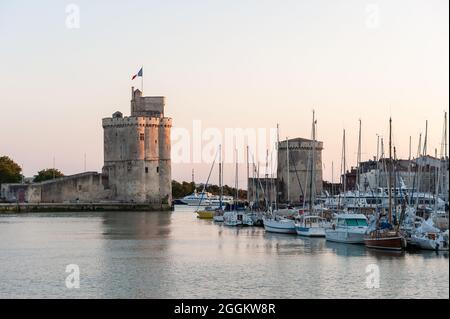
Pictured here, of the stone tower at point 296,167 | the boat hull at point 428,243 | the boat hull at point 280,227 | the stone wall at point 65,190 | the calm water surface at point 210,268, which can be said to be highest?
the stone tower at point 296,167

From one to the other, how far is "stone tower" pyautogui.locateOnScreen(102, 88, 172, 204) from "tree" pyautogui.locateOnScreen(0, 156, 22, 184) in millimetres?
11319

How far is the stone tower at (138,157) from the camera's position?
6862 cm

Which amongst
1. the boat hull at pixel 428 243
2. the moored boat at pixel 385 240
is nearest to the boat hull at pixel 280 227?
the moored boat at pixel 385 240

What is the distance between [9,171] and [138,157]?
14380mm

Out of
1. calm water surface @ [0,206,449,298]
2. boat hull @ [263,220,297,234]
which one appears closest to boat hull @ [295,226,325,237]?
calm water surface @ [0,206,449,298]

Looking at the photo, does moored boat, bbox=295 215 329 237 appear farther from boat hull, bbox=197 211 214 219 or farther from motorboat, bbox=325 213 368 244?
boat hull, bbox=197 211 214 219

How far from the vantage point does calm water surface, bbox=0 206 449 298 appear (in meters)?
20.0

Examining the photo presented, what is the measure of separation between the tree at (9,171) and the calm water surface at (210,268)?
40.7 metres

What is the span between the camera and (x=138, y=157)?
6862 cm

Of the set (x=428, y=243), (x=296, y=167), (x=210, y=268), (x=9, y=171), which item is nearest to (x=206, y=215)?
(x=296, y=167)

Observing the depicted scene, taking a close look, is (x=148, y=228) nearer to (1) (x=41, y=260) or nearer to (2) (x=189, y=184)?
(1) (x=41, y=260)

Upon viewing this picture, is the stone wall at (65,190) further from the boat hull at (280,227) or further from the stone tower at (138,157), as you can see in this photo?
the boat hull at (280,227)
